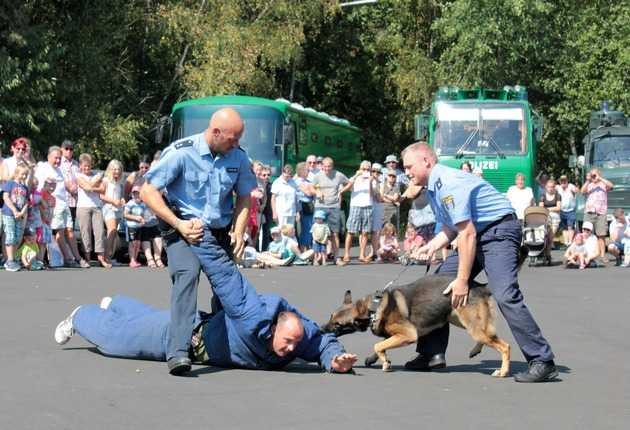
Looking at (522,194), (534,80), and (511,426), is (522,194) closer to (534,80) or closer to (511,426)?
(511,426)

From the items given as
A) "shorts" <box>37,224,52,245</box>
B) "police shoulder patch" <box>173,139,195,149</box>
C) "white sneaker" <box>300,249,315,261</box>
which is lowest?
"white sneaker" <box>300,249,315,261</box>

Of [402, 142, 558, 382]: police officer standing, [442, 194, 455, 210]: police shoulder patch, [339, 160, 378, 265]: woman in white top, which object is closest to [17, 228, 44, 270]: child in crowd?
[339, 160, 378, 265]: woman in white top

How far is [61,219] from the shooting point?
1973 centimetres

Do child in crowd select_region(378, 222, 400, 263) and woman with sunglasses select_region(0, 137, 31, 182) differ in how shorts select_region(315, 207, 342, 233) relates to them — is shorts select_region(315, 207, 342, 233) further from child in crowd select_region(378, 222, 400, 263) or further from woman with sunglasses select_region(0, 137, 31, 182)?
woman with sunglasses select_region(0, 137, 31, 182)

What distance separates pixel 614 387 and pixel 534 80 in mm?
42739

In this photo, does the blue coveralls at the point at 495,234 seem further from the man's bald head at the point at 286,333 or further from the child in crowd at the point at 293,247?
the child in crowd at the point at 293,247

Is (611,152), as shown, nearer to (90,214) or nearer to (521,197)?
(521,197)

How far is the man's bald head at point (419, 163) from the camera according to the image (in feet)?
28.4

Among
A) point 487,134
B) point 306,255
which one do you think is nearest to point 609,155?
point 487,134

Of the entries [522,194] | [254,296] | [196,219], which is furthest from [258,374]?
[522,194]

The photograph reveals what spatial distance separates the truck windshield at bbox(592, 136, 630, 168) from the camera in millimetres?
31484

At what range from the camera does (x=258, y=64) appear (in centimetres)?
4231

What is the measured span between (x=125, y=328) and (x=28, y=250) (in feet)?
33.1

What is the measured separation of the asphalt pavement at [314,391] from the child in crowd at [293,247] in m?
9.47
